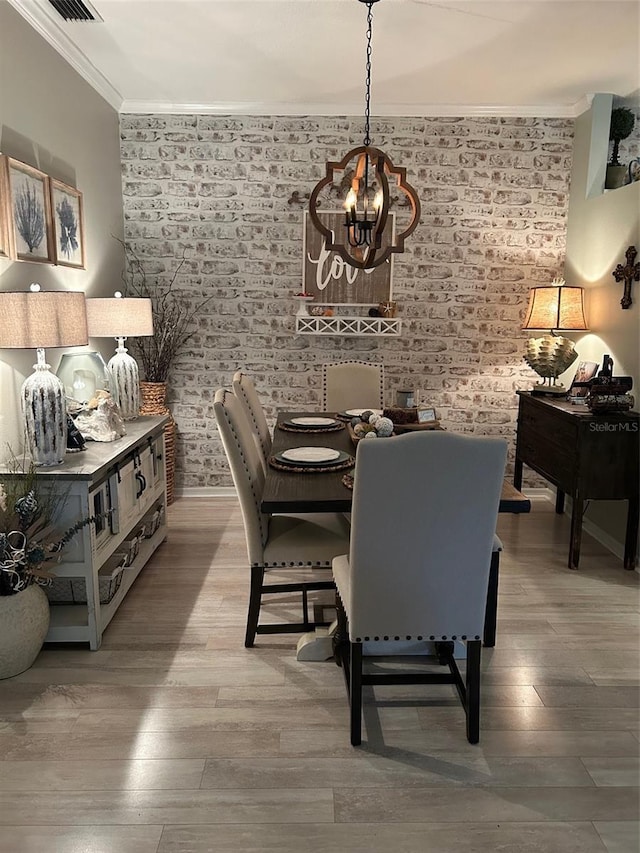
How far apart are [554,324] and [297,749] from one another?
3116mm

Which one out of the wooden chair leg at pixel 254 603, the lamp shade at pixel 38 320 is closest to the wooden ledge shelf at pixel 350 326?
the lamp shade at pixel 38 320

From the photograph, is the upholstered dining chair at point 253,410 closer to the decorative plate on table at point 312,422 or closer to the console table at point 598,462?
the decorative plate on table at point 312,422

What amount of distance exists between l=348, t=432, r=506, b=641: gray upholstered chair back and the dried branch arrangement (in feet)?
10.1

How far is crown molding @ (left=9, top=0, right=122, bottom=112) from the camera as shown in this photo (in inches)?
115

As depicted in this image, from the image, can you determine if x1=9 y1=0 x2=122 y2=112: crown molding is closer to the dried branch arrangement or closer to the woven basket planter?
the dried branch arrangement

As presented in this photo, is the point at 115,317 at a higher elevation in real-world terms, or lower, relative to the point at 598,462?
higher

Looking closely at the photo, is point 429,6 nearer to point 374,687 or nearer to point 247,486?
point 247,486

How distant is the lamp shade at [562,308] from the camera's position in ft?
13.4

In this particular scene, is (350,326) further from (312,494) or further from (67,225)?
(312,494)

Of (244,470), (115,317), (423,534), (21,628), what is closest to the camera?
(423,534)

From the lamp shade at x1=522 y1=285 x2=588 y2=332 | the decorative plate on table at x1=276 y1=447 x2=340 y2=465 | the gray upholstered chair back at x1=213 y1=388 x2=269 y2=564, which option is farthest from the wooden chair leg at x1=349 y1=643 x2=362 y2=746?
the lamp shade at x1=522 y1=285 x2=588 y2=332

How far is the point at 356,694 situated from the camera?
2037 mm

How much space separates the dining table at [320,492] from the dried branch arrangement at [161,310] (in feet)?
6.18

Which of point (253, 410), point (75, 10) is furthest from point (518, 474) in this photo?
point (75, 10)
